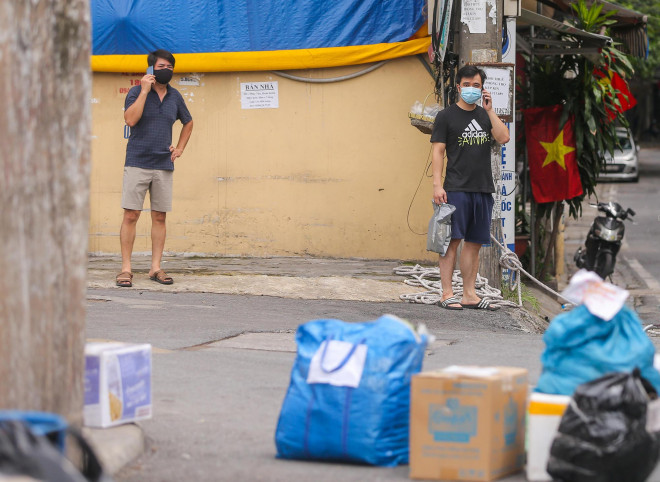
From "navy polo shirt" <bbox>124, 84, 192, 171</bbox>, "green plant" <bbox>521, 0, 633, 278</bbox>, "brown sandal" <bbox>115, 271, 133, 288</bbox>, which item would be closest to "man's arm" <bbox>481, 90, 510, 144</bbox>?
"navy polo shirt" <bbox>124, 84, 192, 171</bbox>

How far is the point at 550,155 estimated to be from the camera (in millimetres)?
12375

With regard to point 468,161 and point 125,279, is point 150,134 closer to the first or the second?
point 125,279

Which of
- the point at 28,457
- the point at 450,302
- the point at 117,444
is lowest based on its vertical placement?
the point at 117,444

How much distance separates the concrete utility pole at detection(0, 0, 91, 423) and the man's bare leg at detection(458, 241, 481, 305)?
526 cm

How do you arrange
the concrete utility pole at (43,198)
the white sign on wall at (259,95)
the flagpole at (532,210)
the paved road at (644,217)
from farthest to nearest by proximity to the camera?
1. the paved road at (644,217)
2. the flagpole at (532,210)
3. the white sign on wall at (259,95)
4. the concrete utility pole at (43,198)

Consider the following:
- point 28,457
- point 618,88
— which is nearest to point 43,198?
point 28,457

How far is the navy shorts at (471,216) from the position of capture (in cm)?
871

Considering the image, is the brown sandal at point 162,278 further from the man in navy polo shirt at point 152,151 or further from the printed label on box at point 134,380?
the printed label on box at point 134,380

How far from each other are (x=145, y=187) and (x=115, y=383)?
4.95m

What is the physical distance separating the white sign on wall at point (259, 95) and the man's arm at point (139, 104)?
2.34 meters

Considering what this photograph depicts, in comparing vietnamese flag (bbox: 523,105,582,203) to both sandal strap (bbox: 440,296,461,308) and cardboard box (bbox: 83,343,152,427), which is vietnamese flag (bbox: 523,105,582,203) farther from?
cardboard box (bbox: 83,343,152,427)

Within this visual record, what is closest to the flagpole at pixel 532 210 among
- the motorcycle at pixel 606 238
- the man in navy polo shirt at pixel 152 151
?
the motorcycle at pixel 606 238

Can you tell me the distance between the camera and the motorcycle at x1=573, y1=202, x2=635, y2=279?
11039mm

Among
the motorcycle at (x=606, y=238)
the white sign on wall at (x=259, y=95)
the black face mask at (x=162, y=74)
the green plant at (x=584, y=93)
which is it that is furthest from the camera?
the green plant at (x=584, y=93)
